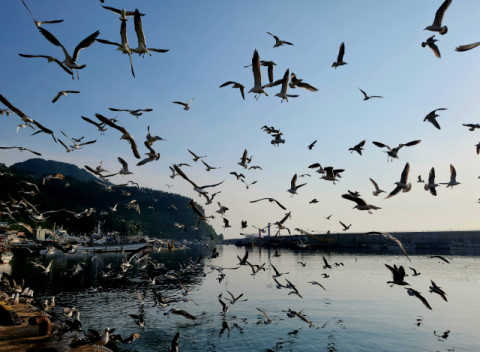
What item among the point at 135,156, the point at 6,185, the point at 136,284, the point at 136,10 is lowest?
the point at 136,284

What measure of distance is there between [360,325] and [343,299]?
32.4 feet

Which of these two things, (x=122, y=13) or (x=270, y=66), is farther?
(x=270, y=66)

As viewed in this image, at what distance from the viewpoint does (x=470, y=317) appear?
26.2m

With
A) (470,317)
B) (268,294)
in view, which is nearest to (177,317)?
(268,294)

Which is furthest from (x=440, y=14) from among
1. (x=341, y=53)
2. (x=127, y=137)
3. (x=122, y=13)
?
(x=127, y=137)

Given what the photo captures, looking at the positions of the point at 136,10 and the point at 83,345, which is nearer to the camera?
the point at 136,10

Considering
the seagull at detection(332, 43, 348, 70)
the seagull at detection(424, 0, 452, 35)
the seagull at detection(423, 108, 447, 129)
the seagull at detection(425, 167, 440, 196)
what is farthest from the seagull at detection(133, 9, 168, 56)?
the seagull at detection(425, 167, 440, 196)

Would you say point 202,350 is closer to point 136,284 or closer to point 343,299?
point 343,299

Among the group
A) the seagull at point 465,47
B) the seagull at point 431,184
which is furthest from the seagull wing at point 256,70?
the seagull at point 431,184

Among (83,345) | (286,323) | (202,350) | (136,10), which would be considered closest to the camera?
(136,10)

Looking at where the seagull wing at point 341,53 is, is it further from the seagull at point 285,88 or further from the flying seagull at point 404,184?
the flying seagull at point 404,184

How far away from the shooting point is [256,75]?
11672 millimetres

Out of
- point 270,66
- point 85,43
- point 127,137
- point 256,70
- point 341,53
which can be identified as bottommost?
point 127,137

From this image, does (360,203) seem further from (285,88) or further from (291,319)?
(291,319)
